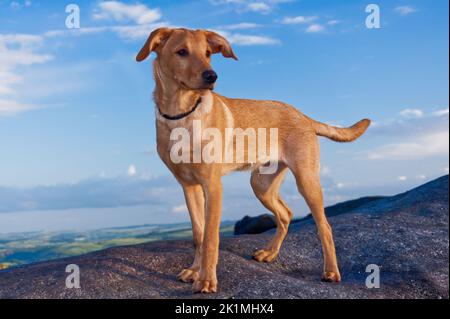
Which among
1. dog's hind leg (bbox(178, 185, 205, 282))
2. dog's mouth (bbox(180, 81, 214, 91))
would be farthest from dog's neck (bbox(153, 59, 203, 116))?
dog's hind leg (bbox(178, 185, 205, 282))

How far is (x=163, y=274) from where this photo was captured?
840 centimetres

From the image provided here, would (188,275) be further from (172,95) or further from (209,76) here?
(209,76)

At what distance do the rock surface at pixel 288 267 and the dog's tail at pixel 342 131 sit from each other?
7.05 ft

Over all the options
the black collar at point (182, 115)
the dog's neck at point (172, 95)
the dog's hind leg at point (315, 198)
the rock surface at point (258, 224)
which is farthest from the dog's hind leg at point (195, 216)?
the rock surface at point (258, 224)

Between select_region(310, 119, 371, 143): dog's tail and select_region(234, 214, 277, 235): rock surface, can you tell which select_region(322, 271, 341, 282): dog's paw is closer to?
select_region(310, 119, 371, 143): dog's tail

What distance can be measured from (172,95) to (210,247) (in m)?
2.02

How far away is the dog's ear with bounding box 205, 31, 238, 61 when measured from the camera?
7562mm

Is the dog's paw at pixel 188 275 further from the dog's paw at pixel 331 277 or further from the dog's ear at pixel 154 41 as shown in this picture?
the dog's ear at pixel 154 41

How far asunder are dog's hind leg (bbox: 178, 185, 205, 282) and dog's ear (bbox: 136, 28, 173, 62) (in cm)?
190

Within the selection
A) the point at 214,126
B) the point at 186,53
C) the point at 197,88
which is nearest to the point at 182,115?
the point at 214,126

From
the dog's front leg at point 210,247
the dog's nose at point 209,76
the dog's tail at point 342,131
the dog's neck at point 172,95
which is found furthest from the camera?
the dog's tail at point 342,131

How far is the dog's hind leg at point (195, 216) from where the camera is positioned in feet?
26.2

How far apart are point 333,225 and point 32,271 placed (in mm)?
6003
